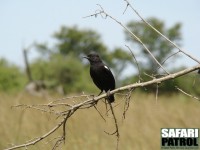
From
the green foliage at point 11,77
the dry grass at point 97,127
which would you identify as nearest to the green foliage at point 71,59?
the green foliage at point 11,77

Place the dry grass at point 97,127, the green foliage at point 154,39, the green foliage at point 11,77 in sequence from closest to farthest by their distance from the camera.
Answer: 1. the green foliage at point 154,39
2. the dry grass at point 97,127
3. the green foliage at point 11,77

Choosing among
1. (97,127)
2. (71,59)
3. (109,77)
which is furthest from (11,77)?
(109,77)

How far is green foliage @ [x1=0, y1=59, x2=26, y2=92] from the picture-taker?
33.2m

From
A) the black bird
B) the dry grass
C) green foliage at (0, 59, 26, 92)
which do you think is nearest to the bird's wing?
the black bird

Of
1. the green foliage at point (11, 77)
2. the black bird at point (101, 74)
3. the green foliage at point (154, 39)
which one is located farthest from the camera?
the green foliage at point (11, 77)

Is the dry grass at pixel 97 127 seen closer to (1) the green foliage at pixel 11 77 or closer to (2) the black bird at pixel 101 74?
(2) the black bird at pixel 101 74

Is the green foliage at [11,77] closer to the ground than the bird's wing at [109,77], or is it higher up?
higher up

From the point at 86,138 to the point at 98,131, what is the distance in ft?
2.89

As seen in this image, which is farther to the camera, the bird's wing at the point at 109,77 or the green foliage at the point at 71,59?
the green foliage at the point at 71,59

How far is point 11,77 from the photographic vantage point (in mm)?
35250

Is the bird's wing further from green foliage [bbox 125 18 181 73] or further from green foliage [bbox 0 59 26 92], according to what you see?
green foliage [bbox 0 59 26 92]

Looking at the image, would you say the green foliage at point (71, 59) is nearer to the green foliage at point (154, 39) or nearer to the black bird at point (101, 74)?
the green foliage at point (154, 39)

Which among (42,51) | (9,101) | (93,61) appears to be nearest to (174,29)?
(42,51)

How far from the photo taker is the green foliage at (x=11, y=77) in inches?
1308
